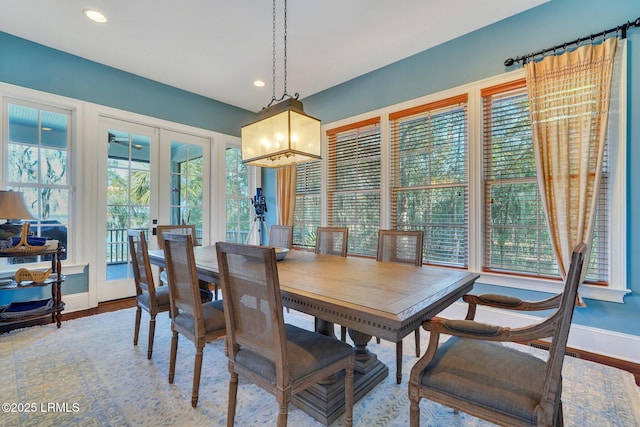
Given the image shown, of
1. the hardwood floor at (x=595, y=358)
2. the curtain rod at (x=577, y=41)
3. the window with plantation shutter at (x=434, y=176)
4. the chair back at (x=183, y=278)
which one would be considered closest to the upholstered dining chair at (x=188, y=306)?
the chair back at (x=183, y=278)

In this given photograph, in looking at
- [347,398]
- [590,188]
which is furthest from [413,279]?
[590,188]

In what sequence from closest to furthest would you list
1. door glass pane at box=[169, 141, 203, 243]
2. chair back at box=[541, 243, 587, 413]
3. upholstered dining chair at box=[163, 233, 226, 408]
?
chair back at box=[541, 243, 587, 413], upholstered dining chair at box=[163, 233, 226, 408], door glass pane at box=[169, 141, 203, 243]

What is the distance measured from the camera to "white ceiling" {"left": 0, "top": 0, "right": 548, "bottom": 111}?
248 centimetres

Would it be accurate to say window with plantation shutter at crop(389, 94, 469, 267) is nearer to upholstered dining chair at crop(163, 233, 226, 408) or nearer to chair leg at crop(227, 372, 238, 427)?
upholstered dining chair at crop(163, 233, 226, 408)

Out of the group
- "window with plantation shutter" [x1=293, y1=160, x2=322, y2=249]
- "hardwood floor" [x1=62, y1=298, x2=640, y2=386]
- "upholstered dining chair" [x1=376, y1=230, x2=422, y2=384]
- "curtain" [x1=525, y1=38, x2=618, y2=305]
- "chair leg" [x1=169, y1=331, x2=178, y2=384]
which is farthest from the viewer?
"window with plantation shutter" [x1=293, y1=160, x2=322, y2=249]

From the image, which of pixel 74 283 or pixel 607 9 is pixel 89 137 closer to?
pixel 74 283

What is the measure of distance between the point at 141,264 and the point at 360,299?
185 centimetres

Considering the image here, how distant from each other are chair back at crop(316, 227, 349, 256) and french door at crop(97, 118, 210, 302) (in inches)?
91.3

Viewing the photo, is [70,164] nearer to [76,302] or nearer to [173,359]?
[76,302]

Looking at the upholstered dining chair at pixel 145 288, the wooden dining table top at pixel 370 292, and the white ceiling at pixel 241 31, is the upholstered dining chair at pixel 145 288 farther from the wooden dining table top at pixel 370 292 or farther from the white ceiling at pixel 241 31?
the white ceiling at pixel 241 31

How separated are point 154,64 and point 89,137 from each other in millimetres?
1134

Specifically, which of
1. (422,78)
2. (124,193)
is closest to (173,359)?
(124,193)

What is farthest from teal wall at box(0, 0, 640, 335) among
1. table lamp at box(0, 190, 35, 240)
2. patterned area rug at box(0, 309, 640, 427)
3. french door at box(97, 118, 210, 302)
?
table lamp at box(0, 190, 35, 240)

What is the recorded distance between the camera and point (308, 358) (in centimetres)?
134
